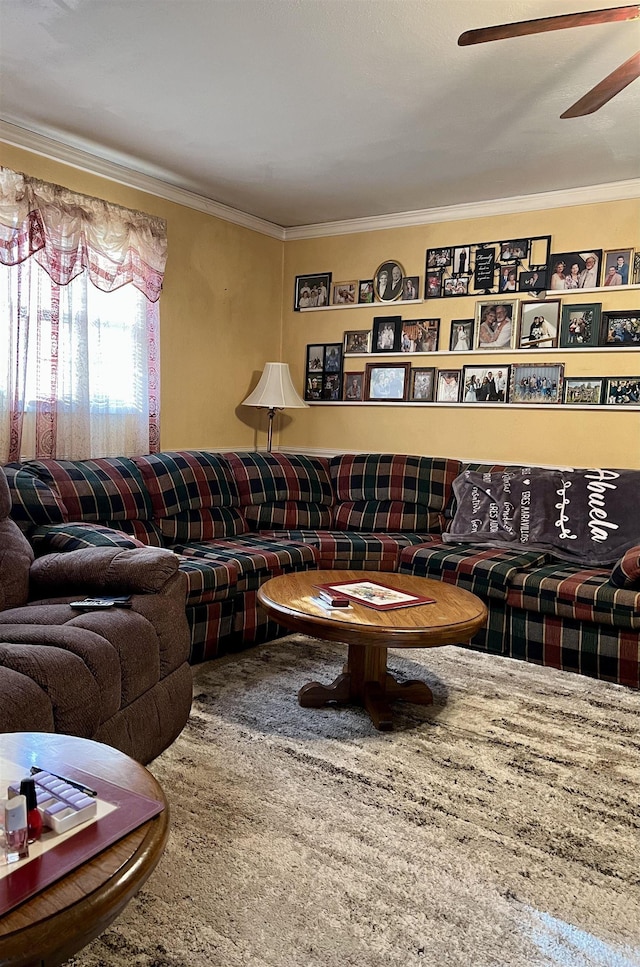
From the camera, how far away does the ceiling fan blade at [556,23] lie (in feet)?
5.98

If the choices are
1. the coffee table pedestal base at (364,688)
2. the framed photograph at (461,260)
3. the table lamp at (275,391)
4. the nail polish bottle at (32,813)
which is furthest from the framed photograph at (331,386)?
the nail polish bottle at (32,813)

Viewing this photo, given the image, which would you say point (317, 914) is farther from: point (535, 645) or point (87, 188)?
point (87, 188)

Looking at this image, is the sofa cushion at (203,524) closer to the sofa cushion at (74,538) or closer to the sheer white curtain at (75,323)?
the sheer white curtain at (75,323)

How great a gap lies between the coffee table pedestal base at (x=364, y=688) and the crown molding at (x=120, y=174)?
2.74 metres

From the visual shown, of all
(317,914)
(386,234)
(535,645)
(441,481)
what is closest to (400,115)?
(386,234)

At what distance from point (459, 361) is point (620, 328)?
3.07ft

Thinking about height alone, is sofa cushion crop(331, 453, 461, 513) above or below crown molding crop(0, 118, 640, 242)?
below

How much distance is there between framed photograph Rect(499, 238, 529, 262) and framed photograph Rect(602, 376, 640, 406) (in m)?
0.89

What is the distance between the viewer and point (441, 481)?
4.35m

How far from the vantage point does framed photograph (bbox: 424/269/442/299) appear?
4.53 m

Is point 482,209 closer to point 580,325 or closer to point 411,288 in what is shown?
point 411,288

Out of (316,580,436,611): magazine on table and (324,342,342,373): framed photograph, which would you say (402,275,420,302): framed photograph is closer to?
(324,342,342,373): framed photograph

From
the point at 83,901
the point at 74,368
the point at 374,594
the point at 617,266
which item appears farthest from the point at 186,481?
the point at 83,901

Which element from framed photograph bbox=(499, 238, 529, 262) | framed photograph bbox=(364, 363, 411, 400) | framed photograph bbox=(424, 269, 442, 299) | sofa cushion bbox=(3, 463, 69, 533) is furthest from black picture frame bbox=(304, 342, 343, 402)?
sofa cushion bbox=(3, 463, 69, 533)
